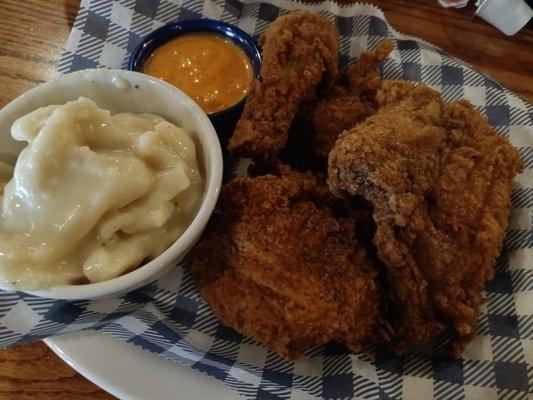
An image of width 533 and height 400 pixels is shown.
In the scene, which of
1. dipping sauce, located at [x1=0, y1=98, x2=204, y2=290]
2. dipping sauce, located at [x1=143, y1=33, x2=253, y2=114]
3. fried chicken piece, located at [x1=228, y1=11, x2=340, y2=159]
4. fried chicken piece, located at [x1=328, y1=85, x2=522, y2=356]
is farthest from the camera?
dipping sauce, located at [x1=143, y1=33, x2=253, y2=114]

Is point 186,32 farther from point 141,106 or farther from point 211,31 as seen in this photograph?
point 141,106

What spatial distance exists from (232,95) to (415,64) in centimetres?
65

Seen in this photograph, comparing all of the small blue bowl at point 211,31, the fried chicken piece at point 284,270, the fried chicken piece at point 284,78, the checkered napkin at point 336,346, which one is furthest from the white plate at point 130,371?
the small blue bowl at point 211,31

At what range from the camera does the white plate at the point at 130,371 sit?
1.40m

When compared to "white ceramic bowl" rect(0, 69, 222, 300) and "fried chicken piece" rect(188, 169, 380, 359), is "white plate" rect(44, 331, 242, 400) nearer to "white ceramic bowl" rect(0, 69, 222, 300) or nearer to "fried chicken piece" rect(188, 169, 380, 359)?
"fried chicken piece" rect(188, 169, 380, 359)

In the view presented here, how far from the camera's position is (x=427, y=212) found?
1.37m

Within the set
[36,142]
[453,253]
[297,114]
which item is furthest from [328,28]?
[36,142]

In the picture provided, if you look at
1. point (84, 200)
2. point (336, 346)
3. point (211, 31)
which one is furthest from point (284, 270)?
point (211, 31)

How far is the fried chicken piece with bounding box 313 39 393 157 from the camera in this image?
167cm

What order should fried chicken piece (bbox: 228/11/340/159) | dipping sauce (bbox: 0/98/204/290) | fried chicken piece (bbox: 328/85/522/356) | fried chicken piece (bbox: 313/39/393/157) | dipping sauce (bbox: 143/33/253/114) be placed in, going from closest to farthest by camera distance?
1. dipping sauce (bbox: 0/98/204/290)
2. fried chicken piece (bbox: 328/85/522/356)
3. fried chicken piece (bbox: 228/11/340/159)
4. fried chicken piece (bbox: 313/39/393/157)
5. dipping sauce (bbox: 143/33/253/114)

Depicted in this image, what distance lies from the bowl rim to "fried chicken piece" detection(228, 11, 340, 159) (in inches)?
5.1

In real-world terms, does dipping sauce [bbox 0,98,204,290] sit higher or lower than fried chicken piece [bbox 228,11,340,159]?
lower

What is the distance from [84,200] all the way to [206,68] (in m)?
0.83

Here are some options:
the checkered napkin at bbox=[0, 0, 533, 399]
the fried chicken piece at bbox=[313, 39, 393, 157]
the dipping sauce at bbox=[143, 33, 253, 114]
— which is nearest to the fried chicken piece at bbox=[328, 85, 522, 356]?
the checkered napkin at bbox=[0, 0, 533, 399]
